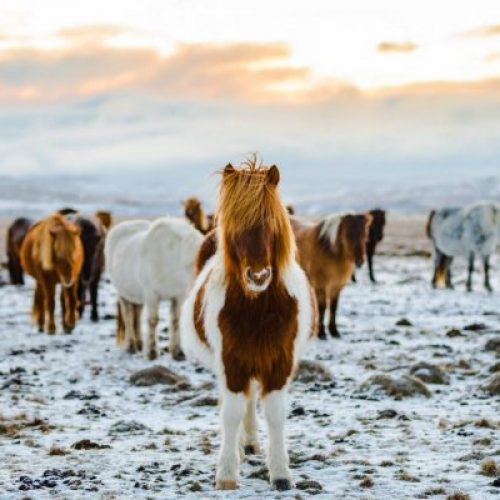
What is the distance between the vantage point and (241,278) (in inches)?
238

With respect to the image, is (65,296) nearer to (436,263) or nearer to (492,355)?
(492,355)

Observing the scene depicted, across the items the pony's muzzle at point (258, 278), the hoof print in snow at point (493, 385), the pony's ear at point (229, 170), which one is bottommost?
the hoof print in snow at point (493, 385)

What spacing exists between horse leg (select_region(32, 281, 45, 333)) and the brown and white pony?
33.5ft

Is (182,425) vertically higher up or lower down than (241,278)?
lower down

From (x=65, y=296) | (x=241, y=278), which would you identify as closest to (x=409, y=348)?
(x=65, y=296)

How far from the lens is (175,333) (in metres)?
12.4

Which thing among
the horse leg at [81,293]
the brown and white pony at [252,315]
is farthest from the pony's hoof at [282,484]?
the horse leg at [81,293]

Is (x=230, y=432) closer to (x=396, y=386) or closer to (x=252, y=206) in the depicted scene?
(x=252, y=206)

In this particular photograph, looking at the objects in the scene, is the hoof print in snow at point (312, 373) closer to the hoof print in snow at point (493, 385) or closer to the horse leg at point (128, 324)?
the hoof print in snow at point (493, 385)

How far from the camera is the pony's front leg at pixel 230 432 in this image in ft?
20.4

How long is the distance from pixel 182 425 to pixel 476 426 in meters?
2.95

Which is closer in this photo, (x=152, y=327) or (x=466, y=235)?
(x=152, y=327)

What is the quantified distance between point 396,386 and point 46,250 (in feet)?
25.9

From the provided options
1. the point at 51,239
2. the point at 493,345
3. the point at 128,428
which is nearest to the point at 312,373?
the point at 128,428
